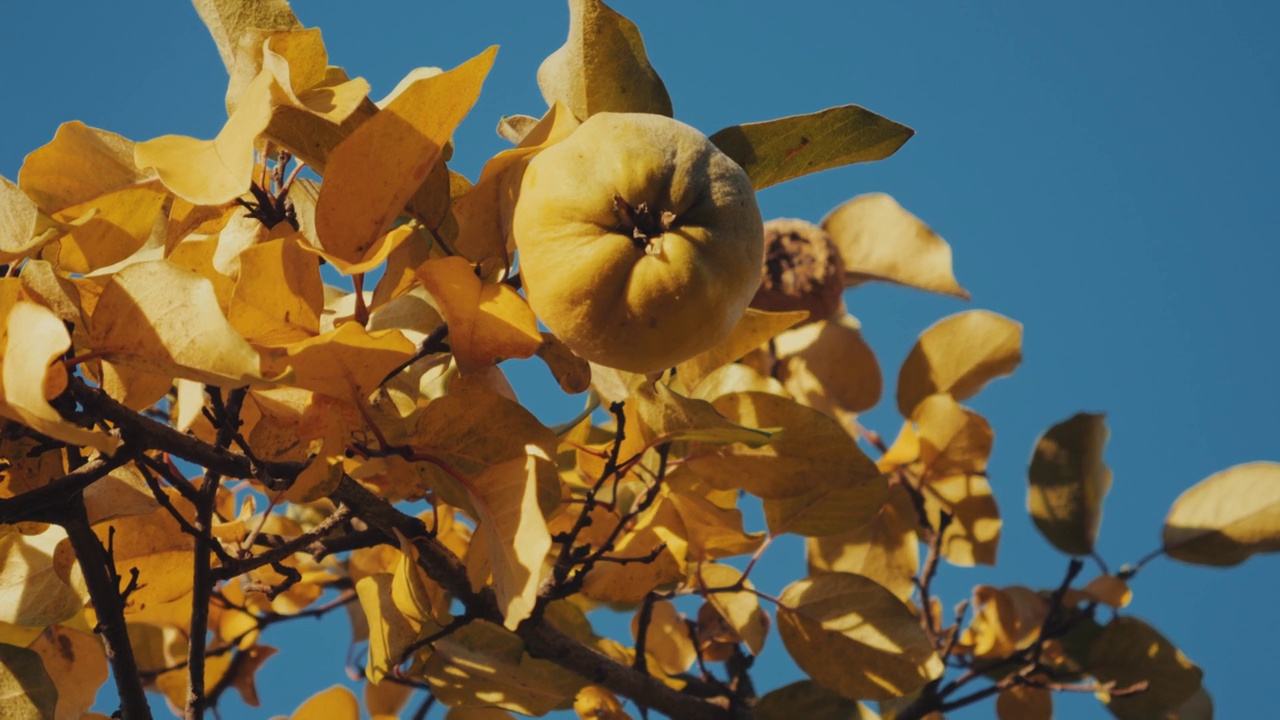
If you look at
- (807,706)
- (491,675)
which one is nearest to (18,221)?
(491,675)

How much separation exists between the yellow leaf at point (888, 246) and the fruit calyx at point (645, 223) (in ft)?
4.20

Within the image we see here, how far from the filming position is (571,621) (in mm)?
1604

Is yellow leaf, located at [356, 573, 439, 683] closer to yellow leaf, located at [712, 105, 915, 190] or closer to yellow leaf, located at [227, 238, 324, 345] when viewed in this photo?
yellow leaf, located at [227, 238, 324, 345]

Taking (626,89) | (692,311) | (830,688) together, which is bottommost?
(830,688)

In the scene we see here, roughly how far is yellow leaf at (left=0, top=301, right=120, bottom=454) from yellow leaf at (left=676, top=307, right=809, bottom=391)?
57cm

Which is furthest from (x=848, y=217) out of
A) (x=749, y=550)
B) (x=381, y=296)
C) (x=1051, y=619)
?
(x=381, y=296)

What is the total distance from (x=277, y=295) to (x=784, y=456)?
0.53m

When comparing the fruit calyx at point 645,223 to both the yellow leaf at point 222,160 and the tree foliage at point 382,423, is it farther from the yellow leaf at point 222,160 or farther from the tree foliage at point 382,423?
the yellow leaf at point 222,160

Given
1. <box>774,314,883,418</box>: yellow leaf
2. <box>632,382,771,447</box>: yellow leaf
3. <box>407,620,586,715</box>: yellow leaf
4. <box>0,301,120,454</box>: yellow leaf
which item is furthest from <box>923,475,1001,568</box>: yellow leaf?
<box>0,301,120,454</box>: yellow leaf

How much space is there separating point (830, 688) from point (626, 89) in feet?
2.56

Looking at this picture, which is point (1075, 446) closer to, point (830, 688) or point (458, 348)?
point (830, 688)

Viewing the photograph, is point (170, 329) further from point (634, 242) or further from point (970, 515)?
point (970, 515)

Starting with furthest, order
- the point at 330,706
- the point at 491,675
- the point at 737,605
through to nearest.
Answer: the point at 737,605 → the point at 330,706 → the point at 491,675

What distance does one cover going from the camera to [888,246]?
7.07ft
